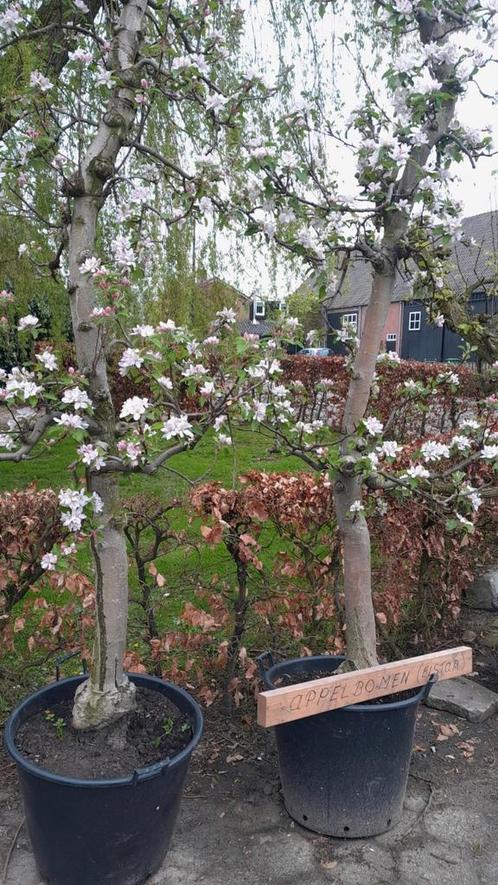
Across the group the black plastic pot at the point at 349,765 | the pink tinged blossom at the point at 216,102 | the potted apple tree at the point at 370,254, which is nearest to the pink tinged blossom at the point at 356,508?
the potted apple tree at the point at 370,254

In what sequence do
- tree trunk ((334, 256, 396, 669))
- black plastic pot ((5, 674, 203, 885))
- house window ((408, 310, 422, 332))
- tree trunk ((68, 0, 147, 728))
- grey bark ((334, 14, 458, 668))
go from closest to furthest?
black plastic pot ((5, 674, 203, 885)), tree trunk ((68, 0, 147, 728)), grey bark ((334, 14, 458, 668)), tree trunk ((334, 256, 396, 669)), house window ((408, 310, 422, 332))

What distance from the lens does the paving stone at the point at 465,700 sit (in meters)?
3.40

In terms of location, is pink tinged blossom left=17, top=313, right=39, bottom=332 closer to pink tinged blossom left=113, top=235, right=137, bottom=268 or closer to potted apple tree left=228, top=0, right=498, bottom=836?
pink tinged blossom left=113, top=235, right=137, bottom=268

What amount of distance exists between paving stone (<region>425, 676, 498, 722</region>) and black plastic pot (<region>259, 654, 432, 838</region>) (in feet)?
3.05

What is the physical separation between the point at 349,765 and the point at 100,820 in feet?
2.90

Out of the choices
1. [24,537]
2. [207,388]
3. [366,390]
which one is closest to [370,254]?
[366,390]

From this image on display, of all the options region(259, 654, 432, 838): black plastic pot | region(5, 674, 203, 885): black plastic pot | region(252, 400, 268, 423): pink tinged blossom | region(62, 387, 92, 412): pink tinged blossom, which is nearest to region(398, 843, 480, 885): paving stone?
region(259, 654, 432, 838): black plastic pot

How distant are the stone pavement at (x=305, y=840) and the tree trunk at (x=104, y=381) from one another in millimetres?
523

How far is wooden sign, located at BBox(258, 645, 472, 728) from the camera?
7.34 ft

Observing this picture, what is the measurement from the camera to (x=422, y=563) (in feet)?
12.9

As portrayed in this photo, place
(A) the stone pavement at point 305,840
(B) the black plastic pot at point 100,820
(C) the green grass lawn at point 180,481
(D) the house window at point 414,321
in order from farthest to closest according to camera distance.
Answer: (D) the house window at point 414,321 < (C) the green grass lawn at point 180,481 < (A) the stone pavement at point 305,840 < (B) the black plastic pot at point 100,820

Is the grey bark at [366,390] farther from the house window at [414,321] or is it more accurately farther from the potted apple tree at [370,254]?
the house window at [414,321]

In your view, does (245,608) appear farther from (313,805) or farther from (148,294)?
(148,294)

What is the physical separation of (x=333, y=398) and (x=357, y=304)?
19.9m
